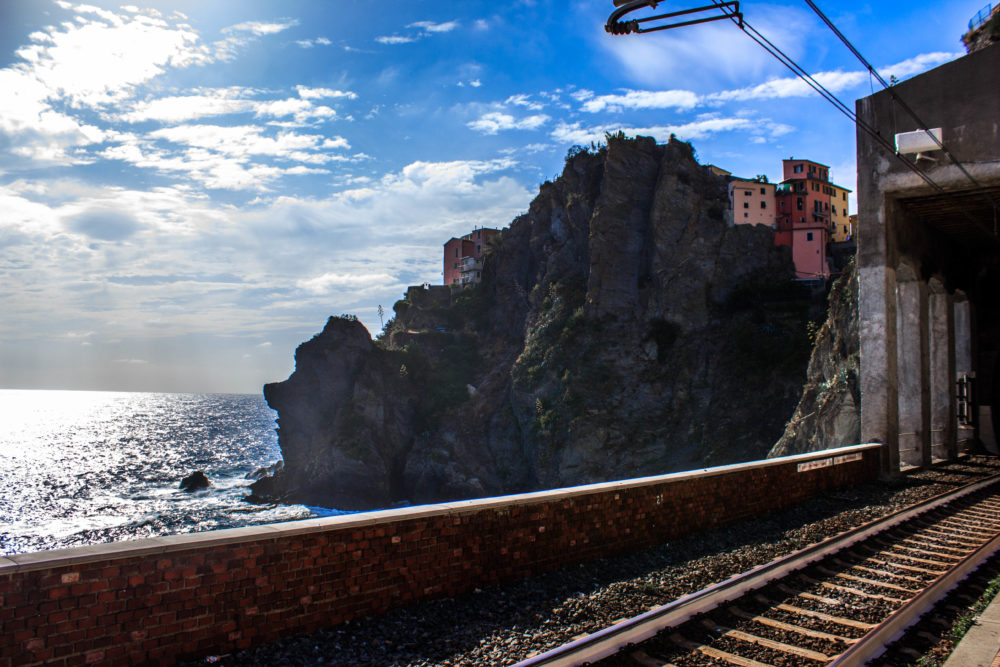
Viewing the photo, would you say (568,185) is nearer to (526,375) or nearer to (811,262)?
(526,375)

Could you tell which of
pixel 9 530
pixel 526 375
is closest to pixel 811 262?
pixel 526 375

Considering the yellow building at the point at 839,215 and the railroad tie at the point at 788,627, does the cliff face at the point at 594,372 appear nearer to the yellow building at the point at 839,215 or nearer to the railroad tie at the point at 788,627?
the yellow building at the point at 839,215

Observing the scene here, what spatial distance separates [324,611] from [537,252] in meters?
64.2

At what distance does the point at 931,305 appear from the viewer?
20078mm

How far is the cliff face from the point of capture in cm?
4931

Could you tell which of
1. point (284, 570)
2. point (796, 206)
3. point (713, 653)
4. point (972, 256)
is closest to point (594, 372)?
point (796, 206)

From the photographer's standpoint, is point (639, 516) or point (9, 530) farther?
point (9, 530)

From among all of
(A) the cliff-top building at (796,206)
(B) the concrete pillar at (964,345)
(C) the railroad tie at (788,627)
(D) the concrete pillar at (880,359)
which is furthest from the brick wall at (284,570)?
(A) the cliff-top building at (796,206)

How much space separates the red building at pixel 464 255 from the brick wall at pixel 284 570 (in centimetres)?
8180

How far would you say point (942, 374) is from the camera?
19.2 m

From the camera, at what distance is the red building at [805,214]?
59656 millimetres

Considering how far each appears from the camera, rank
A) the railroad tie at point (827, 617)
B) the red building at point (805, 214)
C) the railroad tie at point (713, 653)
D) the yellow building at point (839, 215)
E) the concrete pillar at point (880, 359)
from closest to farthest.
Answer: the railroad tie at point (713, 653) < the railroad tie at point (827, 617) < the concrete pillar at point (880, 359) < the red building at point (805, 214) < the yellow building at point (839, 215)

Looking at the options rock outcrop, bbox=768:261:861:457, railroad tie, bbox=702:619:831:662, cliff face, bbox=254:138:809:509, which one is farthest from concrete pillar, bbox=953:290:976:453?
cliff face, bbox=254:138:809:509

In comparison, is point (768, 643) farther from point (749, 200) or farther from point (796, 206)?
point (796, 206)
